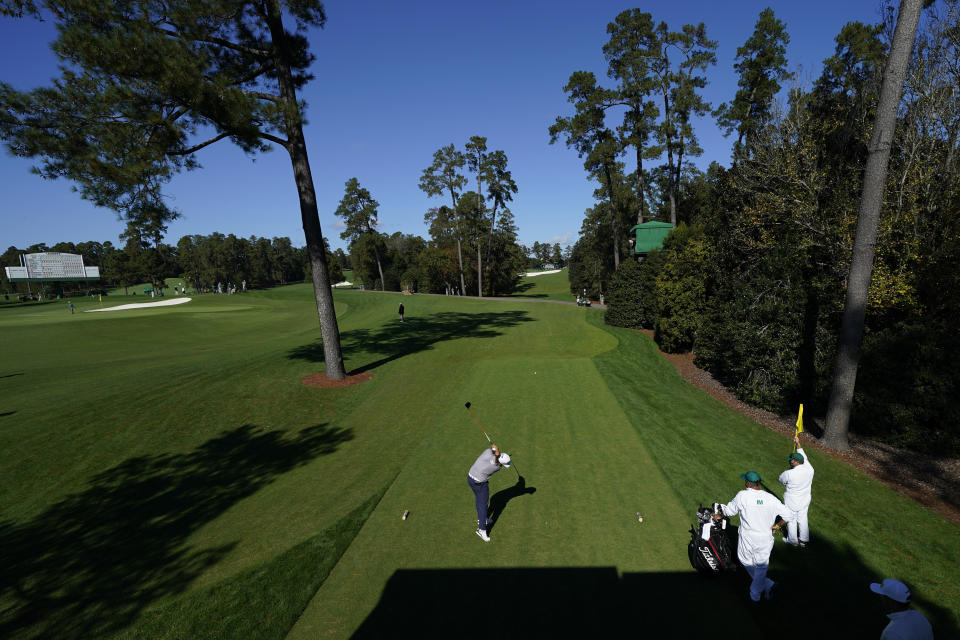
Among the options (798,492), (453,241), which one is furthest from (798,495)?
(453,241)

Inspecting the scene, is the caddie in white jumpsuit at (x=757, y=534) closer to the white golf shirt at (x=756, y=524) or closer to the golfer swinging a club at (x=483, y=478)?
the white golf shirt at (x=756, y=524)

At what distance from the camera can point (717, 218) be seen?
20.0m

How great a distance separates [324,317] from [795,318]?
58.9 ft

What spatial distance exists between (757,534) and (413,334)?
23260 millimetres

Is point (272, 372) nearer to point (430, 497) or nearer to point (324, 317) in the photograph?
point (324, 317)

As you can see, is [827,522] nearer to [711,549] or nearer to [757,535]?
[757,535]

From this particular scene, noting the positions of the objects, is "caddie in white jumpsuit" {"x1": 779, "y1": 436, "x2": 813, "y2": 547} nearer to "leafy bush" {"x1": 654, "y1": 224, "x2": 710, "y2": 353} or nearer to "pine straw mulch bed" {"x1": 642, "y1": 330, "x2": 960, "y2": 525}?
"pine straw mulch bed" {"x1": 642, "y1": 330, "x2": 960, "y2": 525}

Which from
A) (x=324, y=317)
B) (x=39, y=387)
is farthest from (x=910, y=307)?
(x=39, y=387)

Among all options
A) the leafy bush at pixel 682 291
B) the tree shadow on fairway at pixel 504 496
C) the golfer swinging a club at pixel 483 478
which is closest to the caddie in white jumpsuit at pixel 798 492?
the tree shadow on fairway at pixel 504 496

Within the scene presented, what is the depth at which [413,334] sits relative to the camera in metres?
27.3

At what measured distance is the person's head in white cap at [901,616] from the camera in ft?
12.6

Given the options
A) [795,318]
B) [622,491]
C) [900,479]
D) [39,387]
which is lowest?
[900,479]

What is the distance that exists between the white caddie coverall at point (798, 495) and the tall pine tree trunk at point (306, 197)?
587 inches

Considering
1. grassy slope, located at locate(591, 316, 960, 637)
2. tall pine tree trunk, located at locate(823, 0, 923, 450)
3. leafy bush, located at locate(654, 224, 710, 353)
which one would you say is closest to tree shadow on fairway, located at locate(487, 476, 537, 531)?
grassy slope, located at locate(591, 316, 960, 637)
